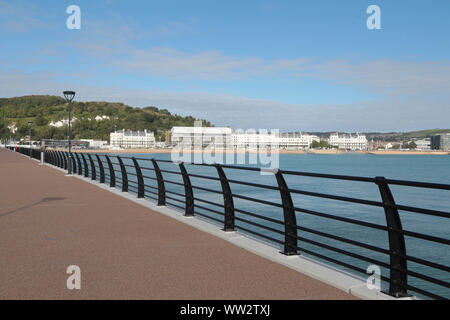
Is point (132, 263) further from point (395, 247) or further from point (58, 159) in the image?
point (58, 159)

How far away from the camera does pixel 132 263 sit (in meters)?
5.34

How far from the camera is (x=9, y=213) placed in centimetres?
944

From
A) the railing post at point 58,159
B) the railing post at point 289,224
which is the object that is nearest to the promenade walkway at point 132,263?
the railing post at point 289,224

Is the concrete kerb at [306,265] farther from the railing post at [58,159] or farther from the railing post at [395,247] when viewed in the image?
the railing post at [58,159]

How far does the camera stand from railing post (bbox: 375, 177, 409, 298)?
418 cm

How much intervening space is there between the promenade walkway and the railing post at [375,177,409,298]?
428 mm

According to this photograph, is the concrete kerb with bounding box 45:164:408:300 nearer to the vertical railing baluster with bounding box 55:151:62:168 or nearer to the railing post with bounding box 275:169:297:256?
the railing post with bounding box 275:169:297:256

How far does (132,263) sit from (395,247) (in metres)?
2.89

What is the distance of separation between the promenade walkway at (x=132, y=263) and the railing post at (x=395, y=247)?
0.43 meters

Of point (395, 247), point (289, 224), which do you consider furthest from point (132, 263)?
point (395, 247)

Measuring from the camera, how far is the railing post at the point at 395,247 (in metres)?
4.18
